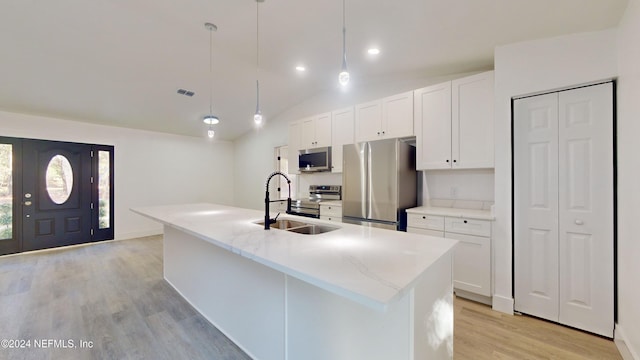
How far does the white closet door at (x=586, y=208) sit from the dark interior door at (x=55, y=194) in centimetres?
719

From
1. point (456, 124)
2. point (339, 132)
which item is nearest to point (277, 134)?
point (339, 132)

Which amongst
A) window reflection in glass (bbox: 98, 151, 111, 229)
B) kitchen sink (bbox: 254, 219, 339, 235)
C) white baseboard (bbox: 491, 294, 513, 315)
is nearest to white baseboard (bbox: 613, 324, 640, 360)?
white baseboard (bbox: 491, 294, 513, 315)

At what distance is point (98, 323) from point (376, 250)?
264 cm

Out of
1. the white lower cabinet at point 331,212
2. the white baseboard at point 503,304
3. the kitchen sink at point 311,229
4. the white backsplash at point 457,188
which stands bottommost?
the white baseboard at point 503,304

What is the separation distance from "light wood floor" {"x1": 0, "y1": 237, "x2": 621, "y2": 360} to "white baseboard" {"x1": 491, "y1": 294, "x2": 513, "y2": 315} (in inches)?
2.8

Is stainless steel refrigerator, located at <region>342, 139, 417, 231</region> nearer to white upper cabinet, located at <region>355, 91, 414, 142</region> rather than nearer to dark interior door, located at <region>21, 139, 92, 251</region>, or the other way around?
white upper cabinet, located at <region>355, 91, 414, 142</region>

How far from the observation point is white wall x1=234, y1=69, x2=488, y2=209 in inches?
147

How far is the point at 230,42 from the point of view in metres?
3.02

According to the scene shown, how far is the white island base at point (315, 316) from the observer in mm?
1126

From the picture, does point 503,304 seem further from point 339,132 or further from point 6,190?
point 6,190

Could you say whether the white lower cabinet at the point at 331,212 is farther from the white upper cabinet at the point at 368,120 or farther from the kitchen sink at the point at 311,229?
the kitchen sink at the point at 311,229

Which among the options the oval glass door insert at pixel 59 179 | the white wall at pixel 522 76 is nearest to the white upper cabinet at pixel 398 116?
the white wall at pixel 522 76

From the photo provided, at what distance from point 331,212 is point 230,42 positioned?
2.67 meters

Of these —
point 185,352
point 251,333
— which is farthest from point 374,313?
point 185,352
